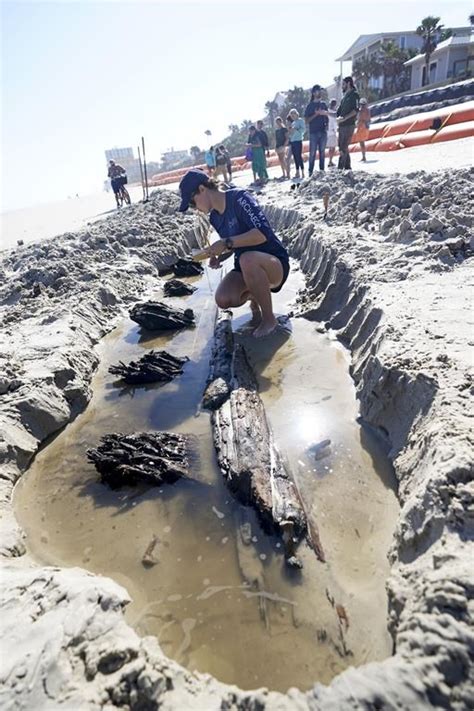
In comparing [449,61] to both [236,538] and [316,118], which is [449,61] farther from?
[236,538]

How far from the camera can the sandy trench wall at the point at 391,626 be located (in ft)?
4.51

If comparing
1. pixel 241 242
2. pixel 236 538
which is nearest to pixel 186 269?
pixel 241 242

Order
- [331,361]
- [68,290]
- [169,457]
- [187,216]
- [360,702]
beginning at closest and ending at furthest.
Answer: [360,702] → [169,457] → [331,361] → [68,290] → [187,216]

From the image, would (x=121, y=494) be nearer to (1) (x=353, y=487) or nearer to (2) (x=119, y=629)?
(2) (x=119, y=629)

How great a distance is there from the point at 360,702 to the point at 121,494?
182 cm

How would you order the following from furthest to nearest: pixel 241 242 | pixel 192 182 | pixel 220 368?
pixel 241 242 < pixel 192 182 < pixel 220 368

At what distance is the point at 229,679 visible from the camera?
169 cm

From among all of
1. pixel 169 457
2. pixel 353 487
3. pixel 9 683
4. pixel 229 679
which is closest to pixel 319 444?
pixel 353 487

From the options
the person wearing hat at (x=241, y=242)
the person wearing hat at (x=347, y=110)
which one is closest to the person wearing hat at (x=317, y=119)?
the person wearing hat at (x=347, y=110)

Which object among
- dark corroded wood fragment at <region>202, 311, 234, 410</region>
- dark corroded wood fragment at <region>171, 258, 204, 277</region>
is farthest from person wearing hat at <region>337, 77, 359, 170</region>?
dark corroded wood fragment at <region>202, 311, 234, 410</region>

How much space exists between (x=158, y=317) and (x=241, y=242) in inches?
61.2

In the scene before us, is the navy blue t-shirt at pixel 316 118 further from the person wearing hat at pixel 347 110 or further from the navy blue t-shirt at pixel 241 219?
the navy blue t-shirt at pixel 241 219

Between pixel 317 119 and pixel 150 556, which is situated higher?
pixel 317 119

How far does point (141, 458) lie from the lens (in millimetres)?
2875
